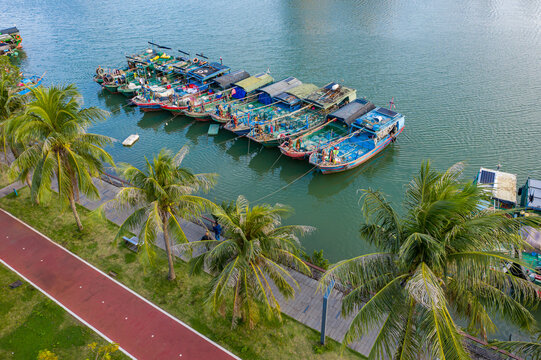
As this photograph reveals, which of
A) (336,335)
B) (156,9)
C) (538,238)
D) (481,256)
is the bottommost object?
(336,335)

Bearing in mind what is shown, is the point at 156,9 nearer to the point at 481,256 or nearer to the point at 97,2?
the point at 97,2

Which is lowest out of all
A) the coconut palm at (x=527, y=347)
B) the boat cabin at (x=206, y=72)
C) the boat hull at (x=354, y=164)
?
the boat hull at (x=354, y=164)

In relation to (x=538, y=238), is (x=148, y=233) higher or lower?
higher

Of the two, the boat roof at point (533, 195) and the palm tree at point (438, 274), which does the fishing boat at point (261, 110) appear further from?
the palm tree at point (438, 274)

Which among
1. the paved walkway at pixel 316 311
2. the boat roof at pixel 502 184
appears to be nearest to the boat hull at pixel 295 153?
the boat roof at pixel 502 184

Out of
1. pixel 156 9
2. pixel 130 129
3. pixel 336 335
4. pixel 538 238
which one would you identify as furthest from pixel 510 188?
pixel 156 9

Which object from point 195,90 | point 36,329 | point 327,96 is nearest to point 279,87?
point 327,96
